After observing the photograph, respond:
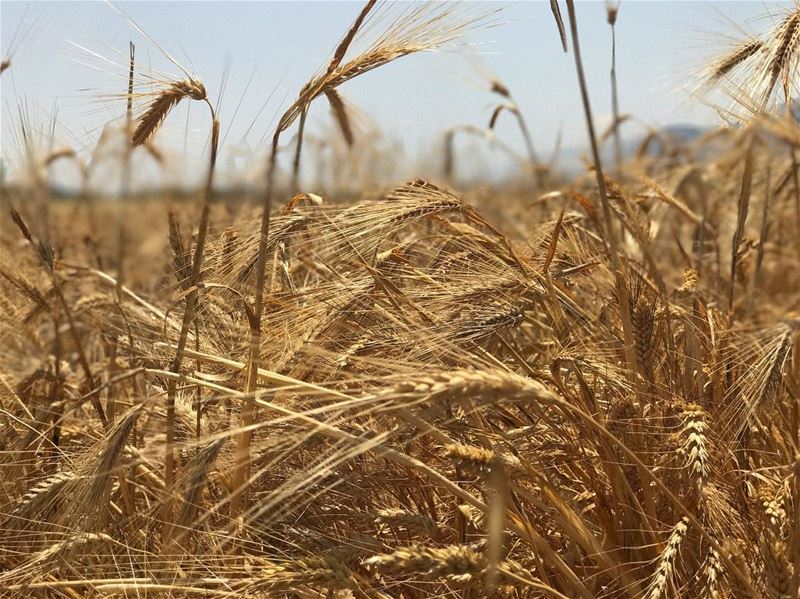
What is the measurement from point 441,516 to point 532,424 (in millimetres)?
311

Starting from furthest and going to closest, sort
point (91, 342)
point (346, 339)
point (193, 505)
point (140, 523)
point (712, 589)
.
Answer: point (91, 342), point (140, 523), point (346, 339), point (193, 505), point (712, 589)

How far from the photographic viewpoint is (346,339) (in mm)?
1863

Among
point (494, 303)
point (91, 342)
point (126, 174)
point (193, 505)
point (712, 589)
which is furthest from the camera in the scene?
point (91, 342)

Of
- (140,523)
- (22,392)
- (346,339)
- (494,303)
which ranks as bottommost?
(140,523)

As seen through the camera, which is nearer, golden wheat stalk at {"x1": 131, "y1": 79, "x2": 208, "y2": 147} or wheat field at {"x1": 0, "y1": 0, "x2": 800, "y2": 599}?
wheat field at {"x1": 0, "y1": 0, "x2": 800, "y2": 599}

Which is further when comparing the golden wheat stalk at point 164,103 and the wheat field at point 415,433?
the golden wheat stalk at point 164,103

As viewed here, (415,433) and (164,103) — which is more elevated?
(164,103)

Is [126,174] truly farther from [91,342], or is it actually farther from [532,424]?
[532,424]

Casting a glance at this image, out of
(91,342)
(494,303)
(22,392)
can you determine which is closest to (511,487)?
(494,303)

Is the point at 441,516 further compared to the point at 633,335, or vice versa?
the point at 441,516

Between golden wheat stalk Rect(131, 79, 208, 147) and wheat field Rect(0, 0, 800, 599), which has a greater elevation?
golden wheat stalk Rect(131, 79, 208, 147)

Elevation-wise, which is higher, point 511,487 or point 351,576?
point 511,487

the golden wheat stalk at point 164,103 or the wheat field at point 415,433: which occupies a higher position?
the golden wheat stalk at point 164,103

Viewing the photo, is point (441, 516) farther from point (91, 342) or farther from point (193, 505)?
point (91, 342)
